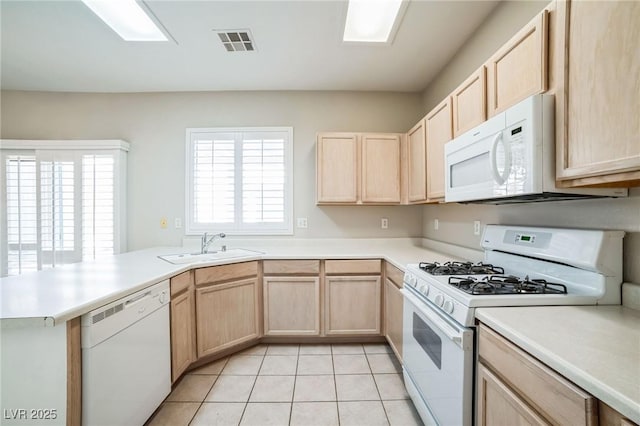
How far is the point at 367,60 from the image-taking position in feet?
8.16

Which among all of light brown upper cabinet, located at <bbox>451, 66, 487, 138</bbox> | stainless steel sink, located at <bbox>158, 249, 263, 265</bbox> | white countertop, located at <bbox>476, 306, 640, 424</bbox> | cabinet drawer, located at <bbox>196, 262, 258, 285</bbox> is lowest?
cabinet drawer, located at <bbox>196, 262, 258, 285</bbox>

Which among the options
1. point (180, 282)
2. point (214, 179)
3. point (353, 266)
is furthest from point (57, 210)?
point (353, 266)

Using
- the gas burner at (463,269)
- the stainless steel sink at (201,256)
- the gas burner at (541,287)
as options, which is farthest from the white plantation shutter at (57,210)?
the gas burner at (541,287)

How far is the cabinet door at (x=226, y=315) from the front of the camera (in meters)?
2.15

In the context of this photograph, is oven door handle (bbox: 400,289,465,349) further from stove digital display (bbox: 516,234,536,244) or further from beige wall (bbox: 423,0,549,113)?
beige wall (bbox: 423,0,549,113)

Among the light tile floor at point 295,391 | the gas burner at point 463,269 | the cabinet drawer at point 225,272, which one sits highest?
the gas burner at point 463,269

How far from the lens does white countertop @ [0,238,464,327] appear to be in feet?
3.53

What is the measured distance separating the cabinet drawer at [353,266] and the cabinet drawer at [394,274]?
0.10 m

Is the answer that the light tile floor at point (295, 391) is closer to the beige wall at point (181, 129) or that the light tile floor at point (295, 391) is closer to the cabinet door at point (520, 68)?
the beige wall at point (181, 129)

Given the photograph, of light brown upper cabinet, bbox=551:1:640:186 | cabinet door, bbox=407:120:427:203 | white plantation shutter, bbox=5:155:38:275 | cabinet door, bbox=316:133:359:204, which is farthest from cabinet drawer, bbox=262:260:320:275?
white plantation shutter, bbox=5:155:38:275

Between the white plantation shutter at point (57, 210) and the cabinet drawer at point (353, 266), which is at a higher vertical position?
the white plantation shutter at point (57, 210)

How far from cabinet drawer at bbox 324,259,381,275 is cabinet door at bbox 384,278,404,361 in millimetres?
163

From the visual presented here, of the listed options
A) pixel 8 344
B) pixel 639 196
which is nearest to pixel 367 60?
pixel 639 196

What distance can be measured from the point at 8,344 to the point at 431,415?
190cm
